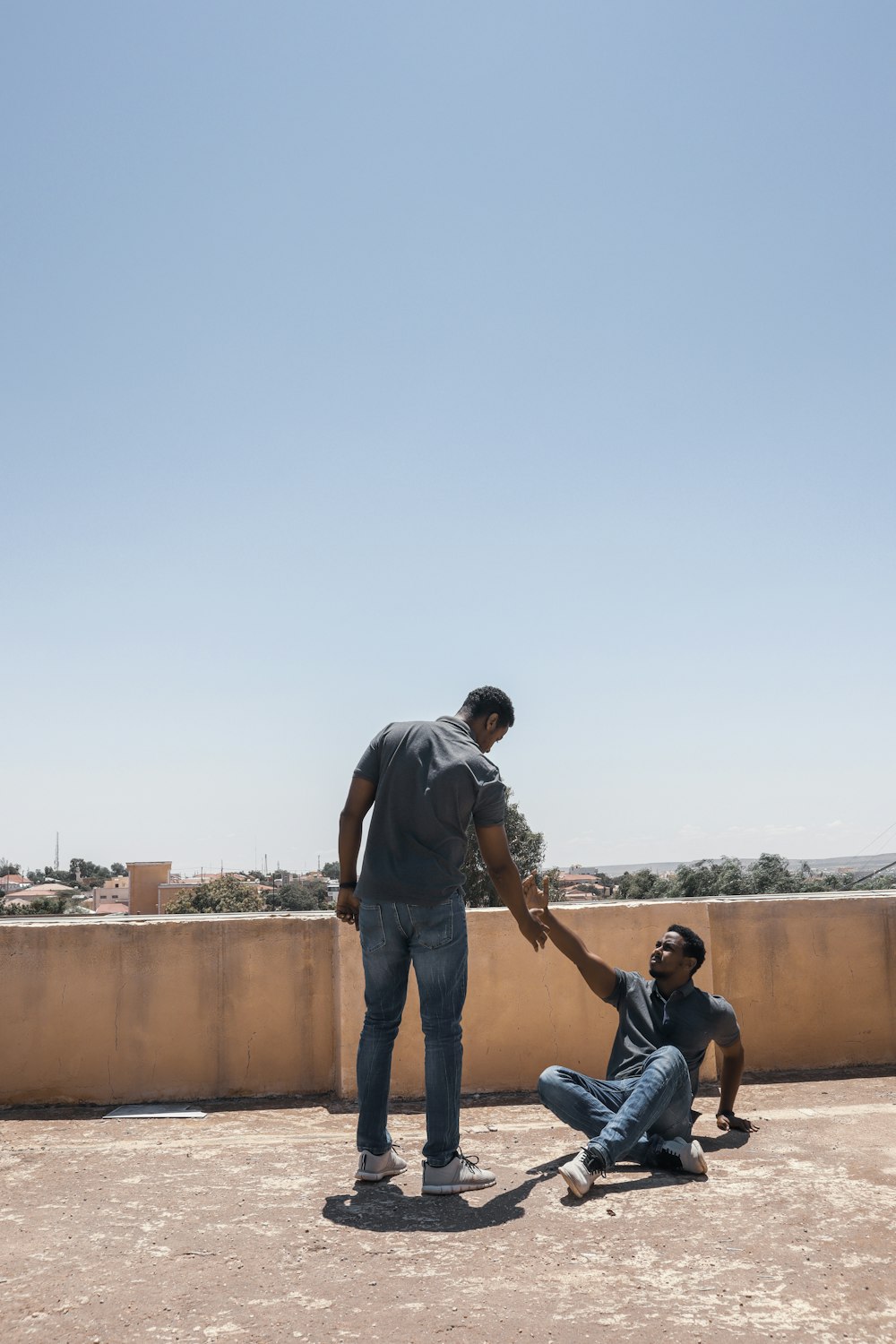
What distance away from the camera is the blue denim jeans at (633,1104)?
325 centimetres

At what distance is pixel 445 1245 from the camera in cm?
276

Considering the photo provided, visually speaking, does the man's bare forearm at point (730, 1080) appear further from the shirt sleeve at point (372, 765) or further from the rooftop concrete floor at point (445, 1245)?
the shirt sleeve at point (372, 765)

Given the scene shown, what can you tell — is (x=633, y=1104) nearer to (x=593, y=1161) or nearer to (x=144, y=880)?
(x=593, y=1161)

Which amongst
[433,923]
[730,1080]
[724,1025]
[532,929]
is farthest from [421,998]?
[730,1080]

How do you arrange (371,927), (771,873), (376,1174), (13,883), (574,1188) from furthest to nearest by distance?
1. (13,883)
2. (771,873)
3. (371,927)
4. (376,1174)
5. (574,1188)

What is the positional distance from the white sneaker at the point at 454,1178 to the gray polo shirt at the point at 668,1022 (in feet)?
2.08

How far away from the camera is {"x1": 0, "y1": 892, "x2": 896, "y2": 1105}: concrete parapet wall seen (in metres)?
4.79

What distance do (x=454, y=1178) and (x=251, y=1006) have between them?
6.31 feet

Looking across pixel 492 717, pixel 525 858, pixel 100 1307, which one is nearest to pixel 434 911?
pixel 492 717

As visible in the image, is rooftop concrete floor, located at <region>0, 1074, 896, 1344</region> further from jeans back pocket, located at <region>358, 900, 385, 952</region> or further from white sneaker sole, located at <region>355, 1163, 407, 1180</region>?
jeans back pocket, located at <region>358, 900, 385, 952</region>

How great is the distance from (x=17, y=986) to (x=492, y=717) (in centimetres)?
277

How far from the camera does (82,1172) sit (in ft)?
11.5

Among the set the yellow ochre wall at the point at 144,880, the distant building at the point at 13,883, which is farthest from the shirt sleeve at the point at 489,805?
the distant building at the point at 13,883

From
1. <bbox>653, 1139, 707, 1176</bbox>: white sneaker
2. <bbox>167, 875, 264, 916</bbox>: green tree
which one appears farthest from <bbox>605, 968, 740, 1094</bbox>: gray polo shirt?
<bbox>167, 875, 264, 916</bbox>: green tree
